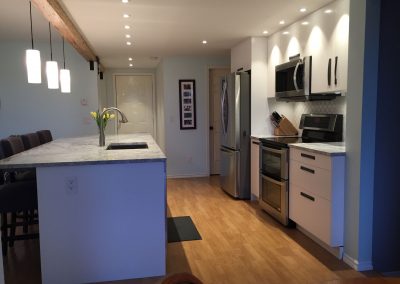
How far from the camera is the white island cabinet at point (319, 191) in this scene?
2803 mm

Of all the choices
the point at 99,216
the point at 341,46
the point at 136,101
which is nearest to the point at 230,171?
the point at 341,46

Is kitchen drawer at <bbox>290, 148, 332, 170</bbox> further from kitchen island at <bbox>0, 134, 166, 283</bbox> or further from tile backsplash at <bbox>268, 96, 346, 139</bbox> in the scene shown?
kitchen island at <bbox>0, 134, 166, 283</bbox>

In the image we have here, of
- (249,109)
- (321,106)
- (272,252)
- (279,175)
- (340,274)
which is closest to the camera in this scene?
(340,274)

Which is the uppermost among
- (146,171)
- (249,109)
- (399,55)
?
(399,55)

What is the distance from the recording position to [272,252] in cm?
306

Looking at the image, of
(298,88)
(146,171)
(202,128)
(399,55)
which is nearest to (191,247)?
(146,171)

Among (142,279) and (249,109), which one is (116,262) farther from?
(249,109)

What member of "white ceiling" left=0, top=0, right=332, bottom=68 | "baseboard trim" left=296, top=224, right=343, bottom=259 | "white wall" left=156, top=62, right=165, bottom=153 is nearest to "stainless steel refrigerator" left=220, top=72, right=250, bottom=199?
"white ceiling" left=0, top=0, right=332, bottom=68

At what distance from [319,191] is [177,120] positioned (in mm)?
3917

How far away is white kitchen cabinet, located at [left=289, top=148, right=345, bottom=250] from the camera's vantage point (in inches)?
110

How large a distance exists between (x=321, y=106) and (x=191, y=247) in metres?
2.18

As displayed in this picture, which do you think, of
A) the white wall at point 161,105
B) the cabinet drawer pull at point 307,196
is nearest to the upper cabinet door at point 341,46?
the cabinet drawer pull at point 307,196

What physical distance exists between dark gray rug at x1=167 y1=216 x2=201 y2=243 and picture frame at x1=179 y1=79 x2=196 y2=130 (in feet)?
9.08

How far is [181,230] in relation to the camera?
3.64m
